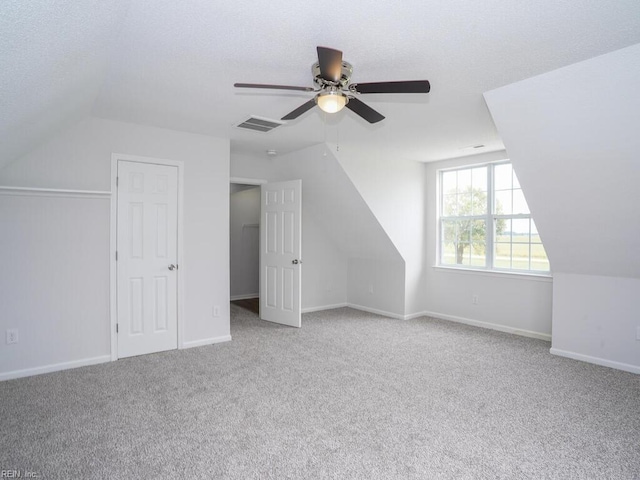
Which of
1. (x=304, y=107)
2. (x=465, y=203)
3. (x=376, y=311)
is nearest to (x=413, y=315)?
(x=376, y=311)

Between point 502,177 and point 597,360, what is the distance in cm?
244

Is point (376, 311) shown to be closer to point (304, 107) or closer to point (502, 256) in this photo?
point (502, 256)

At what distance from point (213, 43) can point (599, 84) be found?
2464mm

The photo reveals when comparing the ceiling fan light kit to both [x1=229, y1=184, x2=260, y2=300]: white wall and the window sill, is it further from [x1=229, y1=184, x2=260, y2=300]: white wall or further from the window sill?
[x1=229, y1=184, x2=260, y2=300]: white wall

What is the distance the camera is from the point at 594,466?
2.09m

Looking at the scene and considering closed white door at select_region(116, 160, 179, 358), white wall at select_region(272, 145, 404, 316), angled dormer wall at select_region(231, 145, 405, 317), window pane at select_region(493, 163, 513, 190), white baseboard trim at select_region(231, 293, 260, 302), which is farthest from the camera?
white baseboard trim at select_region(231, 293, 260, 302)

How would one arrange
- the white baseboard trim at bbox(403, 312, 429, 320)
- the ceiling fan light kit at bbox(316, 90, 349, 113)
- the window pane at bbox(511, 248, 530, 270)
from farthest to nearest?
the white baseboard trim at bbox(403, 312, 429, 320) < the window pane at bbox(511, 248, 530, 270) < the ceiling fan light kit at bbox(316, 90, 349, 113)

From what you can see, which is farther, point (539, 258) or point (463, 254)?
Answer: point (463, 254)

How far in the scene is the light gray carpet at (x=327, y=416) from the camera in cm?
209

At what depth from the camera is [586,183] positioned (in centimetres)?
305

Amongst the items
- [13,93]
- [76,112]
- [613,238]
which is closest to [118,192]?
[76,112]

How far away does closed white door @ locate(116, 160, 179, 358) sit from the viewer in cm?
379

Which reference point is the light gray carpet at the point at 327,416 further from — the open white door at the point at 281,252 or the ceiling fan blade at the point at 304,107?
the ceiling fan blade at the point at 304,107

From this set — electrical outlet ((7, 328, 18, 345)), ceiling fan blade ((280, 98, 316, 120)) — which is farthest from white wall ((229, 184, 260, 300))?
ceiling fan blade ((280, 98, 316, 120))
